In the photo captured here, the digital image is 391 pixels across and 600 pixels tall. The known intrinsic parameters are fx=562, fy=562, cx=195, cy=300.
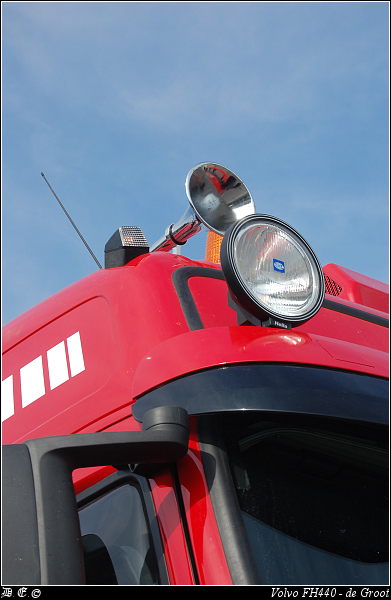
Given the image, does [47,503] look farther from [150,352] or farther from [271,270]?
[271,270]

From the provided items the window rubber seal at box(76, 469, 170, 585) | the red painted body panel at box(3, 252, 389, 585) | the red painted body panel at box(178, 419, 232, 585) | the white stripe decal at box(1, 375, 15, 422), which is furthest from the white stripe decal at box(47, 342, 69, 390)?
the red painted body panel at box(178, 419, 232, 585)

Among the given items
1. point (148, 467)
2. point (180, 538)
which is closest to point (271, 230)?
point (148, 467)

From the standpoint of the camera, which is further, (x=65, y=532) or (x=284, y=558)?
(x=284, y=558)

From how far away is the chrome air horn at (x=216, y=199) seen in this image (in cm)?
208

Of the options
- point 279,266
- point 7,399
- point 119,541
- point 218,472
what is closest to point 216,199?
point 279,266

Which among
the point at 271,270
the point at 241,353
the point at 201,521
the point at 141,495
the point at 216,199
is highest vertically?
the point at 216,199

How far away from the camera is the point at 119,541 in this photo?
1361 millimetres

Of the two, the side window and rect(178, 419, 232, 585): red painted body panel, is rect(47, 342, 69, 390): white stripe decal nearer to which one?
the side window

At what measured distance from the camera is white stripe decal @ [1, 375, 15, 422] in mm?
1886

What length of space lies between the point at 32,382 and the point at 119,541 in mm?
696

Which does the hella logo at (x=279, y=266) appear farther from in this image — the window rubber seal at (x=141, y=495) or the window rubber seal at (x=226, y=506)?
the window rubber seal at (x=141, y=495)

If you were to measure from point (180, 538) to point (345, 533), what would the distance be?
1.23 ft

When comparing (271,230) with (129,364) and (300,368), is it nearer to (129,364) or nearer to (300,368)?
(300,368)

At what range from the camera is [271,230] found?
1559mm
